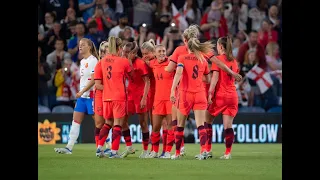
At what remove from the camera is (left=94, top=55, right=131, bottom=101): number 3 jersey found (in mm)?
12445

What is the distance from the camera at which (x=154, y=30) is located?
2098cm

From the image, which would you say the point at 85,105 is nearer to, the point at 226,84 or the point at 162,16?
the point at 226,84

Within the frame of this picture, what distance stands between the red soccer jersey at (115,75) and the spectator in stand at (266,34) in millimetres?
9594

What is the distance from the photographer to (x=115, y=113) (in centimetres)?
1240

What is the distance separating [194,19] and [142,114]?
8.60m

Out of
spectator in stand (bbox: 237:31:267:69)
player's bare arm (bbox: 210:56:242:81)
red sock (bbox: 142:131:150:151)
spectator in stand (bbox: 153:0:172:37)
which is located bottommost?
red sock (bbox: 142:131:150:151)

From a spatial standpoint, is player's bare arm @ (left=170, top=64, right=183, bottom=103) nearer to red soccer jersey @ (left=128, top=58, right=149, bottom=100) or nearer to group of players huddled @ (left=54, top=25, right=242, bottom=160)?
group of players huddled @ (left=54, top=25, right=242, bottom=160)

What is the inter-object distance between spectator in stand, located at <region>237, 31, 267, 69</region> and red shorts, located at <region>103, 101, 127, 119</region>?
29.3 feet

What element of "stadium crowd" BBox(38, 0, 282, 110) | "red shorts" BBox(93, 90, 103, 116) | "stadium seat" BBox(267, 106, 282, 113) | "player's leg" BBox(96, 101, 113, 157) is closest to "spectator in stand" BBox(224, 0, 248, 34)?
"stadium crowd" BBox(38, 0, 282, 110)

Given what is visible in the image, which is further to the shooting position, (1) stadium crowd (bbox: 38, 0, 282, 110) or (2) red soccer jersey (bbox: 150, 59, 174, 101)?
(1) stadium crowd (bbox: 38, 0, 282, 110)

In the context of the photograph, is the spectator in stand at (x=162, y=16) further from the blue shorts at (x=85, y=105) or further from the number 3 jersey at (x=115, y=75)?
the number 3 jersey at (x=115, y=75)
